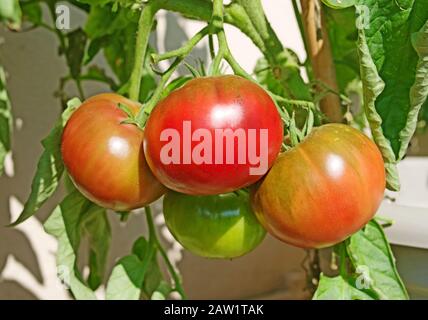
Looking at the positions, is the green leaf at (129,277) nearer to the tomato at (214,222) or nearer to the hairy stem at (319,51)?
the tomato at (214,222)

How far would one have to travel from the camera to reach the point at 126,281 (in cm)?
62

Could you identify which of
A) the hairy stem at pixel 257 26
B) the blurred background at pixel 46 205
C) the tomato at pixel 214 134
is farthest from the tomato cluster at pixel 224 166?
the blurred background at pixel 46 205

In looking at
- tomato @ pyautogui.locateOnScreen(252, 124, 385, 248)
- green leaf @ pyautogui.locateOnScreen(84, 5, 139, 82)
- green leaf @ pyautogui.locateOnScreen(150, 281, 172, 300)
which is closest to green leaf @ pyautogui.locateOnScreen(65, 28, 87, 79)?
green leaf @ pyautogui.locateOnScreen(84, 5, 139, 82)

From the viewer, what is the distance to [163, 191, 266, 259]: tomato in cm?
51

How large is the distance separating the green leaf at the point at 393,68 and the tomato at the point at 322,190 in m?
0.03

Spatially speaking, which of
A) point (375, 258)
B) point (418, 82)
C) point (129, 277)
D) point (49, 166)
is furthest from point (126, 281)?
point (418, 82)

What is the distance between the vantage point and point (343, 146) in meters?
0.45

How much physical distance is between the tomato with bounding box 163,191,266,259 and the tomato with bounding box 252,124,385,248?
0.07m

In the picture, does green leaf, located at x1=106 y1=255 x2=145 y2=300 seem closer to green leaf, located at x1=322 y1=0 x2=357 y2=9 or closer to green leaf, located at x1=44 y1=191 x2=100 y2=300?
green leaf, located at x1=44 y1=191 x2=100 y2=300

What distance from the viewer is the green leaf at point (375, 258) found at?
1.84ft

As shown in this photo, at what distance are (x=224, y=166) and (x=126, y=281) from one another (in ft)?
0.88
